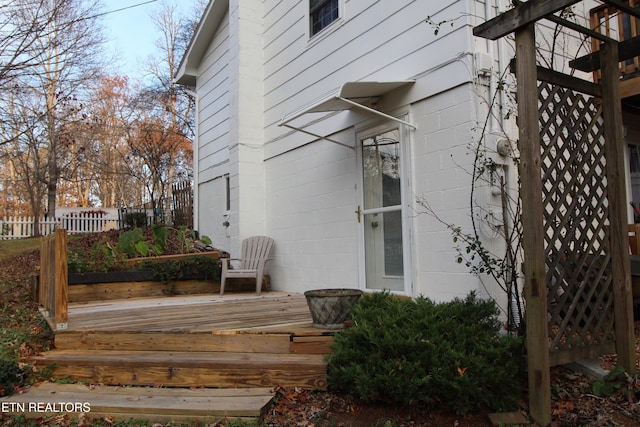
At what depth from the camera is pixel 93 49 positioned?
36.8ft

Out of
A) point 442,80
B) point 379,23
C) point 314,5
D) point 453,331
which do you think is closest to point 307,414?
point 453,331

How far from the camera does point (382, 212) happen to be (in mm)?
4645

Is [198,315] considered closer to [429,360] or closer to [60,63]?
[429,360]

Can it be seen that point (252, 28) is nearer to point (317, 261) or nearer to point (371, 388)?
point (317, 261)

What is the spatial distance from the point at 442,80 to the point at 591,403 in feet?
8.89

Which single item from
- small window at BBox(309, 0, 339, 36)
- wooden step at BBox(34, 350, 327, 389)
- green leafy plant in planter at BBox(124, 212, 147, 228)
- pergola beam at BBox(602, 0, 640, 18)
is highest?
small window at BBox(309, 0, 339, 36)

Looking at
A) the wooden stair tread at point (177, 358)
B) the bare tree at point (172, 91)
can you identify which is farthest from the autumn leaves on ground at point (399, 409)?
the bare tree at point (172, 91)

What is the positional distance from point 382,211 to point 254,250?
2618 mm

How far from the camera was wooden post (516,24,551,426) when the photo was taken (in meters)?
2.44

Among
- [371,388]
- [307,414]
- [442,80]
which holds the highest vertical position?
[442,80]

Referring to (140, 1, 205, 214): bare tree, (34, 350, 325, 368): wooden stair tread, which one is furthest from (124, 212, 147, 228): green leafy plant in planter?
(140, 1, 205, 214): bare tree

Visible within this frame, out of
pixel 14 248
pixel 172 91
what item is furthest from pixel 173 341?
pixel 172 91

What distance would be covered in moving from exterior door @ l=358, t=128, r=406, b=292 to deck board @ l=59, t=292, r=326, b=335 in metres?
0.87

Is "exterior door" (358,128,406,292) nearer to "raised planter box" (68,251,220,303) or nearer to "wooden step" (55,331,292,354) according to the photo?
"wooden step" (55,331,292,354)
